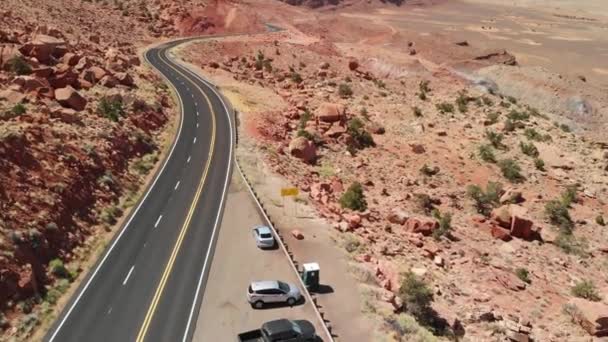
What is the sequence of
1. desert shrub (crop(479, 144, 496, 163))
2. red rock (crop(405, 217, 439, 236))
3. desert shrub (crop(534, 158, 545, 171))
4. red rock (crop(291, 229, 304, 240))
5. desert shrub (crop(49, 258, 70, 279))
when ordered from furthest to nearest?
desert shrub (crop(479, 144, 496, 163)) < desert shrub (crop(534, 158, 545, 171)) < red rock (crop(405, 217, 439, 236)) < red rock (crop(291, 229, 304, 240)) < desert shrub (crop(49, 258, 70, 279))

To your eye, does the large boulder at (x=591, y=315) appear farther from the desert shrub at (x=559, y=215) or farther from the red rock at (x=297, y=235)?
the red rock at (x=297, y=235)

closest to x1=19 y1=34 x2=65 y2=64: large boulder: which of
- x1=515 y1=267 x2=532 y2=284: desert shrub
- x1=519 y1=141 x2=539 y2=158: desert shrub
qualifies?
x1=515 y1=267 x2=532 y2=284: desert shrub

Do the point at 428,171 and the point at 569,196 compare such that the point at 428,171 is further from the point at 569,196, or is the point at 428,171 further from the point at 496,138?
the point at 496,138

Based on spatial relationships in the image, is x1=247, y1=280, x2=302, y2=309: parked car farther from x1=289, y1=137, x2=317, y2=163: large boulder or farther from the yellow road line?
x1=289, y1=137, x2=317, y2=163: large boulder

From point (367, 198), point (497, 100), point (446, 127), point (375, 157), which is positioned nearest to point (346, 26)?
point (497, 100)

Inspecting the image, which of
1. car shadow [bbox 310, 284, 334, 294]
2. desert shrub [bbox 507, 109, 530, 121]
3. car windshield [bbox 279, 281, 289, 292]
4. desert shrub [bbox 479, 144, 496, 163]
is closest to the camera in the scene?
car windshield [bbox 279, 281, 289, 292]

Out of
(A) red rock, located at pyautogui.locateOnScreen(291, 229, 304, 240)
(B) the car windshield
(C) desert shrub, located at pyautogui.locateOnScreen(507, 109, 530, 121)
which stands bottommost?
(A) red rock, located at pyautogui.locateOnScreen(291, 229, 304, 240)
